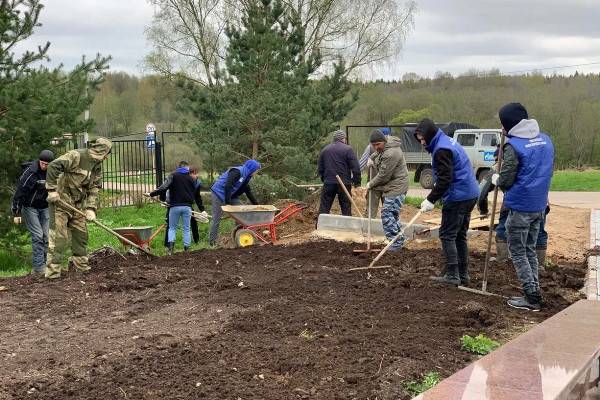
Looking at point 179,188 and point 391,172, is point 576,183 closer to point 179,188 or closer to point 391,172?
point 391,172

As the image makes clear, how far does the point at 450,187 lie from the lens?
6832 millimetres

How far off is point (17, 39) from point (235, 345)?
26.7ft

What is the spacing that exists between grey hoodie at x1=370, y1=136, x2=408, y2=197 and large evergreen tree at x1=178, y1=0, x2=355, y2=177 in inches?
177

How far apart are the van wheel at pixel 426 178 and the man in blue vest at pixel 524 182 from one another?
19.4 m

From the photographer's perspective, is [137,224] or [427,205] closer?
[427,205]

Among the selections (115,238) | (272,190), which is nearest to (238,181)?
(272,190)

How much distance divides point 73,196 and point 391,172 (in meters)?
4.22

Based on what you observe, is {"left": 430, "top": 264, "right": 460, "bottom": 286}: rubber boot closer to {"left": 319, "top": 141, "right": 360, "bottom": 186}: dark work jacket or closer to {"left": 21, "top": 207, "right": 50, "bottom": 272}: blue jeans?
{"left": 319, "top": 141, "right": 360, "bottom": 186}: dark work jacket

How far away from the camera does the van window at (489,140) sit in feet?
77.7

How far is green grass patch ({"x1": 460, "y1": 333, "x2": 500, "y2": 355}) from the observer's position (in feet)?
15.3

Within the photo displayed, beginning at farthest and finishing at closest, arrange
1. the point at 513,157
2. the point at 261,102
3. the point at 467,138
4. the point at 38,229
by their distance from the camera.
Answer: the point at 467,138, the point at 261,102, the point at 38,229, the point at 513,157

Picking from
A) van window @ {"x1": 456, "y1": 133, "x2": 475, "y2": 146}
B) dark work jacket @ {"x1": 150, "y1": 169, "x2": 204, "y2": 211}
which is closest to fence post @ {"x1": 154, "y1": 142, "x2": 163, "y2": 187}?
dark work jacket @ {"x1": 150, "y1": 169, "x2": 204, "y2": 211}

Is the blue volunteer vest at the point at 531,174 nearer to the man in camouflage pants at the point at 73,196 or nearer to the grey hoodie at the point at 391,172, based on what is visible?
the grey hoodie at the point at 391,172

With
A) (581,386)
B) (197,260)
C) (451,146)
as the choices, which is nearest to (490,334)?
(581,386)
